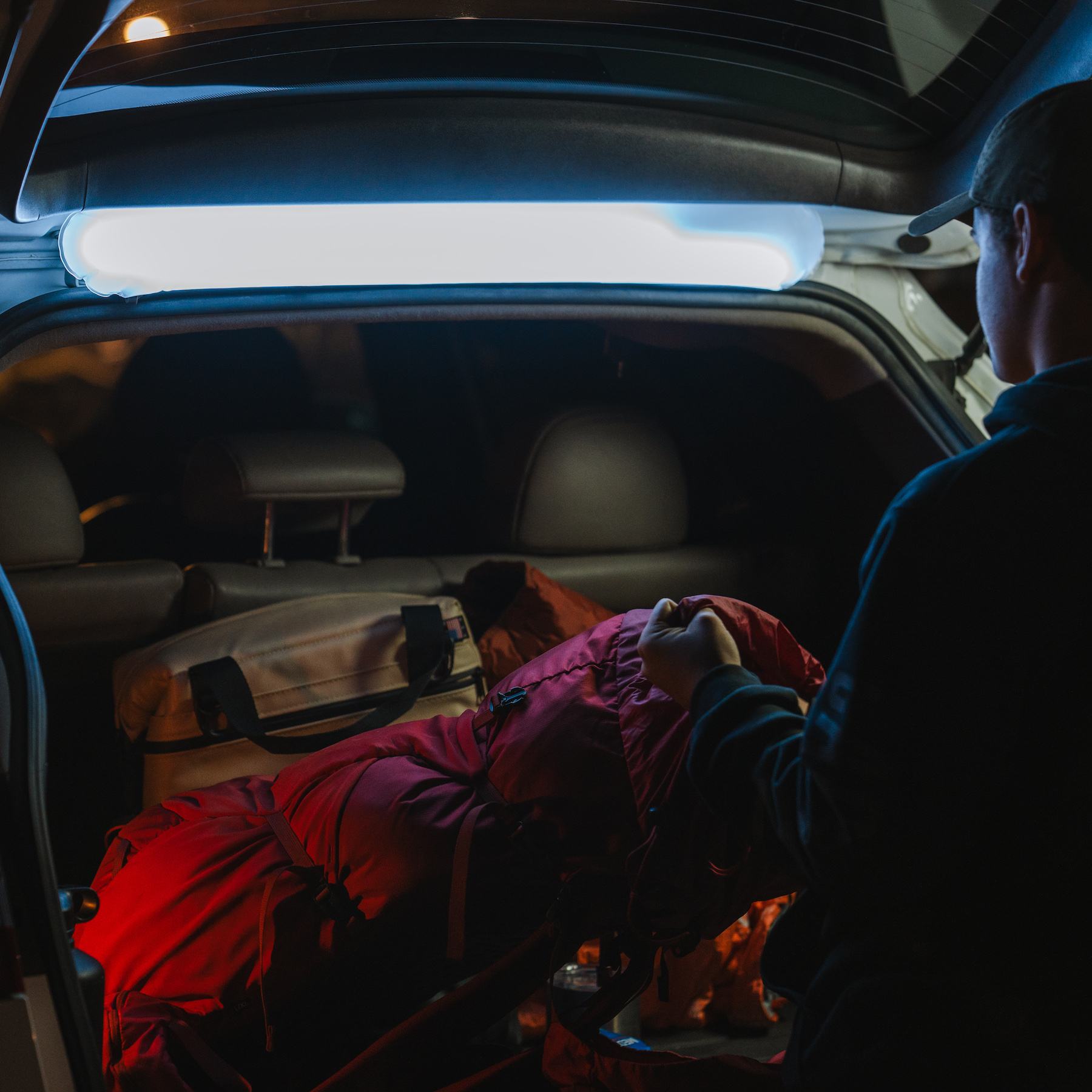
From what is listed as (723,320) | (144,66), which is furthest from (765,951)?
(144,66)

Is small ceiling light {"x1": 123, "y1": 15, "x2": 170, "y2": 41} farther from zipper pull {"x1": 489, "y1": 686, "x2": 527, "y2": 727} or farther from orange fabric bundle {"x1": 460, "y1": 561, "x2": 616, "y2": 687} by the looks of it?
orange fabric bundle {"x1": 460, "y1": 561, "x2": 616, "y2": 687}

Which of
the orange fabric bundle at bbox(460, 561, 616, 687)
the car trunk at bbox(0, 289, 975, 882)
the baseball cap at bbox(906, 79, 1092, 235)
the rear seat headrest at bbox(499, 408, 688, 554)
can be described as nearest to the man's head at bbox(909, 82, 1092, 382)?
the baseball cap at bbox(906, 79, 1092, 235)

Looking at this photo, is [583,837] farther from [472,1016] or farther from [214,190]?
[214,190]

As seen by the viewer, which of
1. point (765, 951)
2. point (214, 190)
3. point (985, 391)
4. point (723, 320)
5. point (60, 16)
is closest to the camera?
point (60, 16)

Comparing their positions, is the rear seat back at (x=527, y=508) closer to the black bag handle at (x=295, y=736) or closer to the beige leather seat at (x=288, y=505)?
the beige leather seat at (x=288, y=505)

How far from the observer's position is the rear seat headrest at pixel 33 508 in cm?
179

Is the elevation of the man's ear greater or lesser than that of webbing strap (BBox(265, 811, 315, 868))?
greater

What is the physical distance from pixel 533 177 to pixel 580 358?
1567mm

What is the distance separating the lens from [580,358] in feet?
9.14

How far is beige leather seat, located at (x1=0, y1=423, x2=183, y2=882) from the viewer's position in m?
1.82

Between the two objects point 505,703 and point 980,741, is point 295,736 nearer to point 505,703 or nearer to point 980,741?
point 505,703

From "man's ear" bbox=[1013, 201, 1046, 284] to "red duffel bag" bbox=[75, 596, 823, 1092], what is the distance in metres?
0.55

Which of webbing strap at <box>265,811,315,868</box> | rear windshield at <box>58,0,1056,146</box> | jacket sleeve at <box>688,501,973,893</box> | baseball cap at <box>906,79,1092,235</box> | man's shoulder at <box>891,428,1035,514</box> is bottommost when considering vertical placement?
webbing strap at <box>265,811,315,868</box>

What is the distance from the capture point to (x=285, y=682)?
5.88 ft
